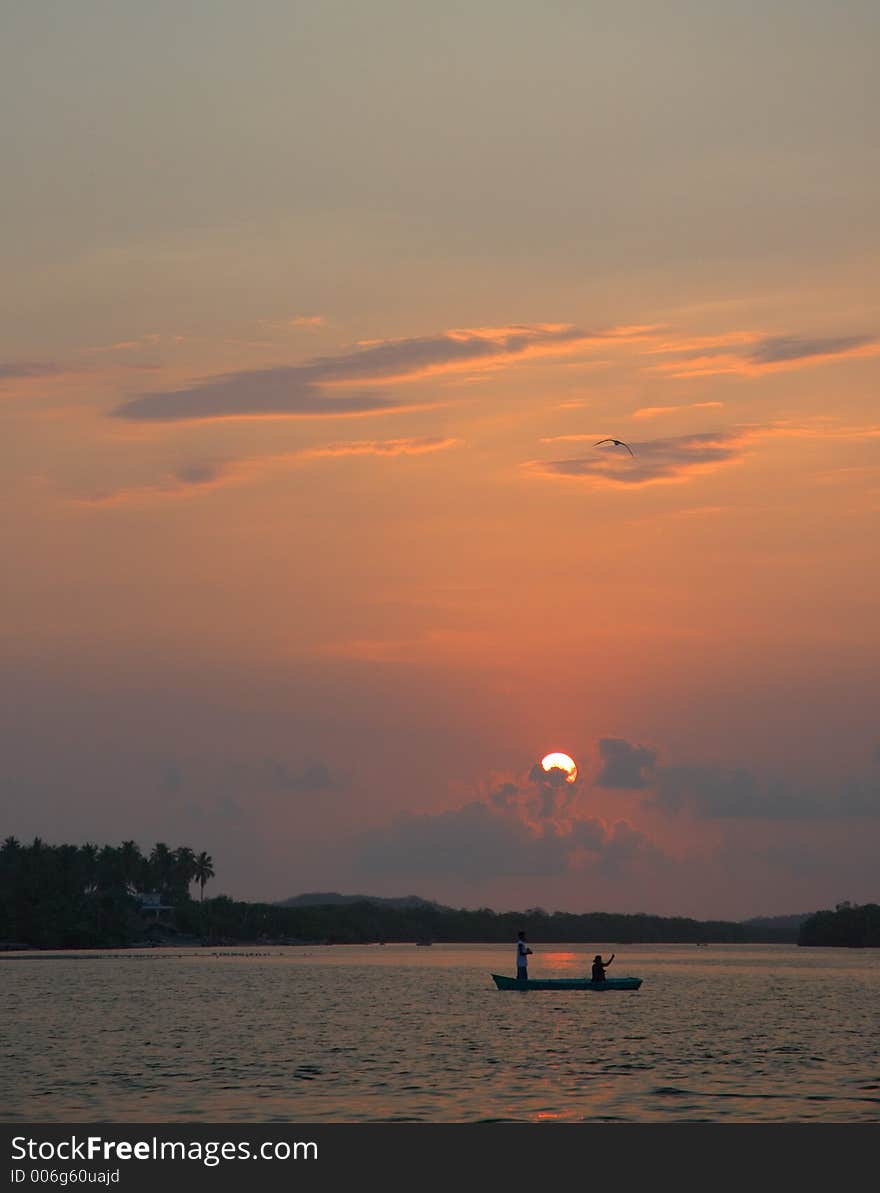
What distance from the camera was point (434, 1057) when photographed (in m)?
63.4

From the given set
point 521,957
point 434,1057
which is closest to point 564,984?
point 521,957

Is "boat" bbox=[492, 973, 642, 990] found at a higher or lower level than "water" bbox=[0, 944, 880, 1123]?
higher

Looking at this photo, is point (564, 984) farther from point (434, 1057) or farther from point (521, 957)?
point (434, 1057)

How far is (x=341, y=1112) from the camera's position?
150 feet

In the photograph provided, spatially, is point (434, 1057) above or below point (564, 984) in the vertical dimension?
below

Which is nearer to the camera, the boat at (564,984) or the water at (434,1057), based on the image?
the water at (434,1057)

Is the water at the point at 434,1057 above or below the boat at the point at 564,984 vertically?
below

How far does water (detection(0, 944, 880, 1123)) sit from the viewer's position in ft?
153

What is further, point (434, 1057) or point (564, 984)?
point (564, 984)

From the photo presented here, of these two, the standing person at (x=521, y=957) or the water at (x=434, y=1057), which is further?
the standing person at (x=521, y=957)

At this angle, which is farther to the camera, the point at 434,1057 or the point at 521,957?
the point at 521,957

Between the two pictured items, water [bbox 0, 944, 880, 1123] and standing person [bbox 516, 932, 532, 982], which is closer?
water [bbox 0, 944, 880, 1123]

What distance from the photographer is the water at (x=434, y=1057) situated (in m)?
46.6
